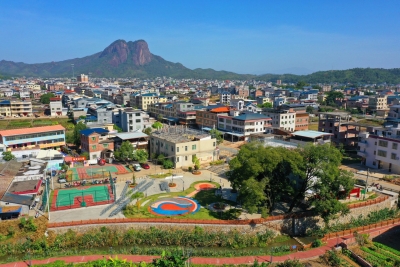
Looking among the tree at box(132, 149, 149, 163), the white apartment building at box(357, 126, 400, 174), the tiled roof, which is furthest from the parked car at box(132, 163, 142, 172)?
the white apartment building at box(357, 126, 400, 174)

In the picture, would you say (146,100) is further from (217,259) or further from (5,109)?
(217,259)

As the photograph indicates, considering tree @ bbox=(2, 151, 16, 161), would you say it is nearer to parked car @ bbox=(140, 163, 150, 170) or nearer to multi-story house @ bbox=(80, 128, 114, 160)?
multi-story house @ bbox=(80, 128, 114, 160)

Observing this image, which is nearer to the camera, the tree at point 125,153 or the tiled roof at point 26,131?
the tree at point 125,153

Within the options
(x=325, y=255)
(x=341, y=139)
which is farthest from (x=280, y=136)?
(x=325, y=255)

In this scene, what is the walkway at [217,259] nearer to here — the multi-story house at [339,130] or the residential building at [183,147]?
the residential building at [183,147]

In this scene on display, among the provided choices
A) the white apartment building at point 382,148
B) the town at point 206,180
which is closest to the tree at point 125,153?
the town at point 206,180

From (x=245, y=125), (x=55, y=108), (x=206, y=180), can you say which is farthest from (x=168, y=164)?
(x=55, y=108)

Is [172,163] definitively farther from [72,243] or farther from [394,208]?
[394,208]
